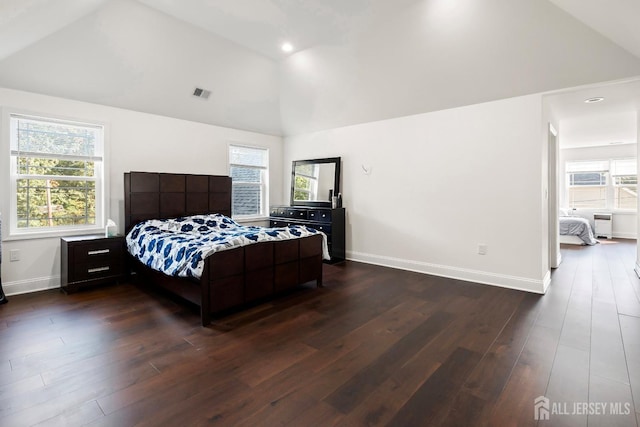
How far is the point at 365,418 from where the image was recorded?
5.55 ft

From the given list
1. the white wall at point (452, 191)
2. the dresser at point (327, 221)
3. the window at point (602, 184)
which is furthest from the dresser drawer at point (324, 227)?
the window at point (602, 184)

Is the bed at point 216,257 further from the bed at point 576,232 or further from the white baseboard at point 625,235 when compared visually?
the white baseboard at point 625,235

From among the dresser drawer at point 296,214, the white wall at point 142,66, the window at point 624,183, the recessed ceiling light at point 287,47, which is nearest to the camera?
the white wall at point 142,66

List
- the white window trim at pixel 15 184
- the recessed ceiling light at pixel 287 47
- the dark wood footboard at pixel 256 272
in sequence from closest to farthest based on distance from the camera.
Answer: the dark wood footboard at pixel 256 272 → the white window trim at pixel 15 184 → the recessed ceiling light at pixel 287 47

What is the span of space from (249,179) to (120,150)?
2.27 meters

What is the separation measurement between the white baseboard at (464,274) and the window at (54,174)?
13.3ft

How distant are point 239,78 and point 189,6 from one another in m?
1.41

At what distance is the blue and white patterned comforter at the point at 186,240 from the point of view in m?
3.02

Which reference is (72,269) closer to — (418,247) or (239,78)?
(239,78)

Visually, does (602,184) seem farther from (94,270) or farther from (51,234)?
(51,234)

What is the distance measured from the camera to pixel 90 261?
3912mm

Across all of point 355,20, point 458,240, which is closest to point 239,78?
point 355,20

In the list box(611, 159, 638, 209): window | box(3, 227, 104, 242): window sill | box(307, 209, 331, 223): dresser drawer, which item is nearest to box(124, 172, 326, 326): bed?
box(3, 227, 104, 242): window sill

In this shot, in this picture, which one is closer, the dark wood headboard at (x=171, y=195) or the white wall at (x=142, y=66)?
the white wall at (x=142, y=66)
